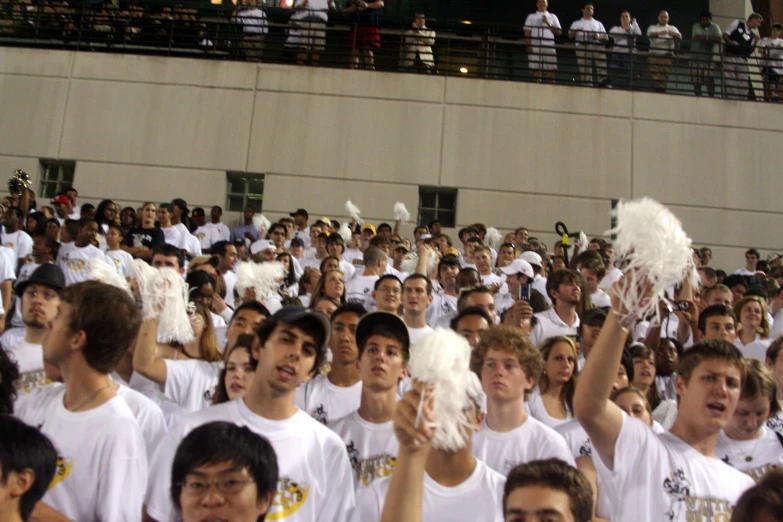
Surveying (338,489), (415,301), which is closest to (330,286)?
(415,301)

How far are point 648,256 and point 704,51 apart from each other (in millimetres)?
15478

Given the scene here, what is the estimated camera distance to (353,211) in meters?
14.8

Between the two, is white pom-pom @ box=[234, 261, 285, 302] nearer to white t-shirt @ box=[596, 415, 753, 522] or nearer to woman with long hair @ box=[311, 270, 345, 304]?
woman with long hair @ box=[311, 270, 345, 304]

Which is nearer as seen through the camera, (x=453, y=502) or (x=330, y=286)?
(x=453, y=502)

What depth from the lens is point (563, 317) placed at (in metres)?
7.66

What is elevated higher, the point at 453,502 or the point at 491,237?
the point at 491,237

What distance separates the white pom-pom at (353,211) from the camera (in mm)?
14789

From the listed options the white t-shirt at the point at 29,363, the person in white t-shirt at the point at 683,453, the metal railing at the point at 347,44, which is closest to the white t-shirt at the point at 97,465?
the white t-shirt at the point at 29,363

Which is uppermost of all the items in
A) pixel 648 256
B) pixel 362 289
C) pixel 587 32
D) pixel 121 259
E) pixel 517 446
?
pixel 587 32

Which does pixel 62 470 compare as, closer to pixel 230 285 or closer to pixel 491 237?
pixel 230 285

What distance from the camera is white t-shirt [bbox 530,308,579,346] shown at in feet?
24.1

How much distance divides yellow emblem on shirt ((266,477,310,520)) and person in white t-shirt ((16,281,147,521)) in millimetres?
572

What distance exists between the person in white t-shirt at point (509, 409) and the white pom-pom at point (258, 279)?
3.58 m

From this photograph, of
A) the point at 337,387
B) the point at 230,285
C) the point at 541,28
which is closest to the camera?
the point at 337,387
